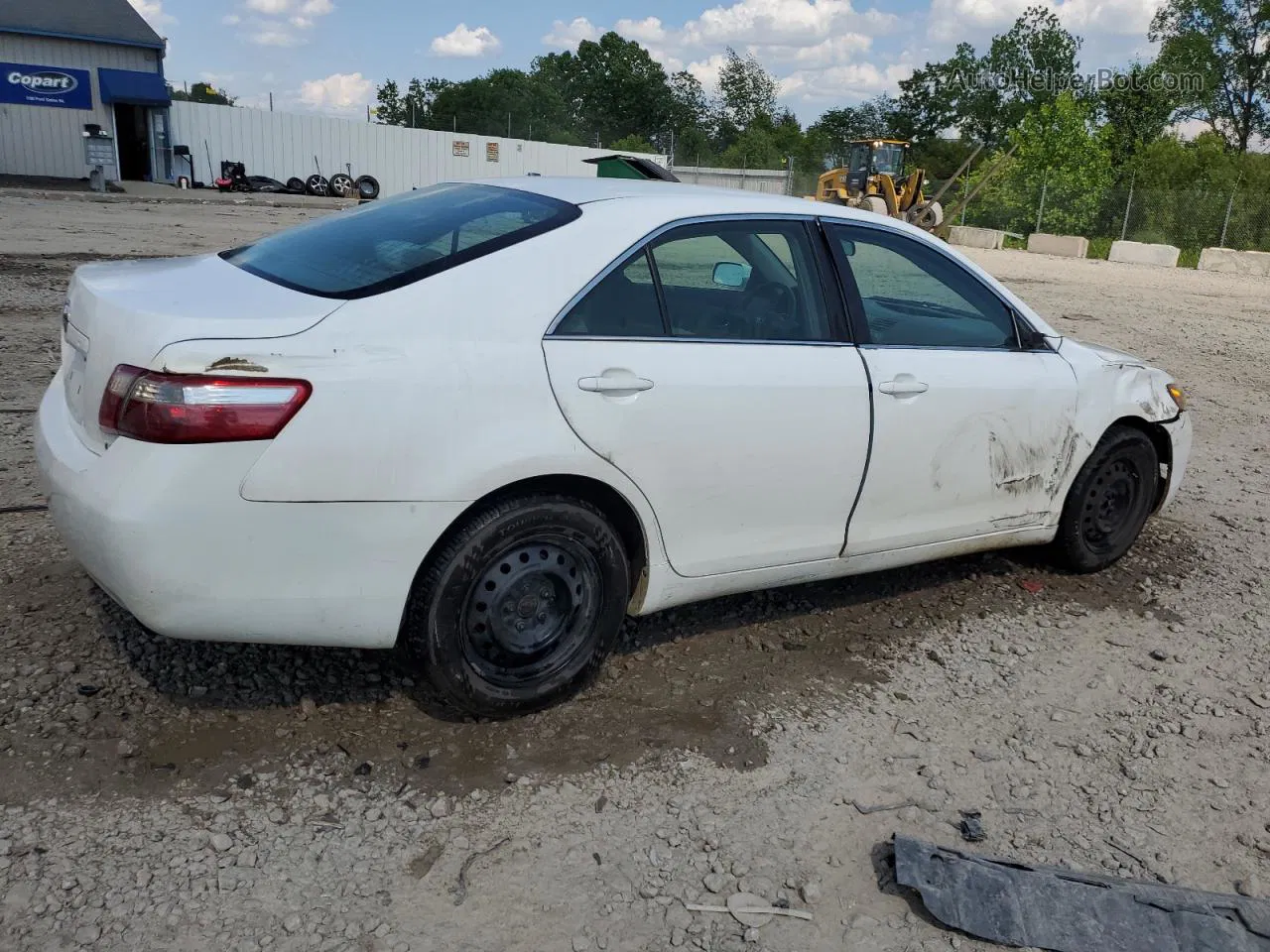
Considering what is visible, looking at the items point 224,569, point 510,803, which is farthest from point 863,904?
point 224,569

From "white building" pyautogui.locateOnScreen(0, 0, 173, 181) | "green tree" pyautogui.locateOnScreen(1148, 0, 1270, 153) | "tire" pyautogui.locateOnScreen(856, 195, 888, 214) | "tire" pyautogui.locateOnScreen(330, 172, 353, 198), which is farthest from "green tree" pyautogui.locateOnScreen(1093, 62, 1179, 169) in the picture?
"white building" pyautogui.locateOnScreen(0, 0, 173, 181)

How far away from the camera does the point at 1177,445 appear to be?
4961mm

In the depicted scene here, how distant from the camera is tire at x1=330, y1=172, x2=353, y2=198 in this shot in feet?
117

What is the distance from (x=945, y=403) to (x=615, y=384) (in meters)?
1.45

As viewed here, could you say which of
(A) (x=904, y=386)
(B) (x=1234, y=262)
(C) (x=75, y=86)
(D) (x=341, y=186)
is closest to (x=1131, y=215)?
(B) (x=1234, y=262)

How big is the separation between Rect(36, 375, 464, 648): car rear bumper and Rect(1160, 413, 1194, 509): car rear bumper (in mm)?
3640

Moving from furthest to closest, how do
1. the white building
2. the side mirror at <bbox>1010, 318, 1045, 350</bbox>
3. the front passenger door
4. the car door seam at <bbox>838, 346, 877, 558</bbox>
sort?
the white building, the side mirror at <bbox>1010, 318, 1045, 350</bbox>, the front passenger door, the car door seam at <bbox>838, 346, 877, 558</bbox>

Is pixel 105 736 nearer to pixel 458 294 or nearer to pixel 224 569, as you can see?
pixel 224 569

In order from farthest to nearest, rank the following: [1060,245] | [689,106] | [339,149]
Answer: [689,106], [339,149], [1060,245]

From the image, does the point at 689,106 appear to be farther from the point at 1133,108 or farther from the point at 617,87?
the point at 1133,108

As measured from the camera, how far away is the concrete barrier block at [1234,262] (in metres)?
27.6

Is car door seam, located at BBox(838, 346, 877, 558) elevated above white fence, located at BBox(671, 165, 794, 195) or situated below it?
below

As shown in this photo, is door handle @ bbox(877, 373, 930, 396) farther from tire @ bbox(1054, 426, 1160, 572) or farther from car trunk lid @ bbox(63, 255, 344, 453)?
car trunk lid @ bbox(63, 255, 344, 453)

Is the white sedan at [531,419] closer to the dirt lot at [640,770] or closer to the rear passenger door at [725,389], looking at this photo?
the rear passenger door at [725,389]
